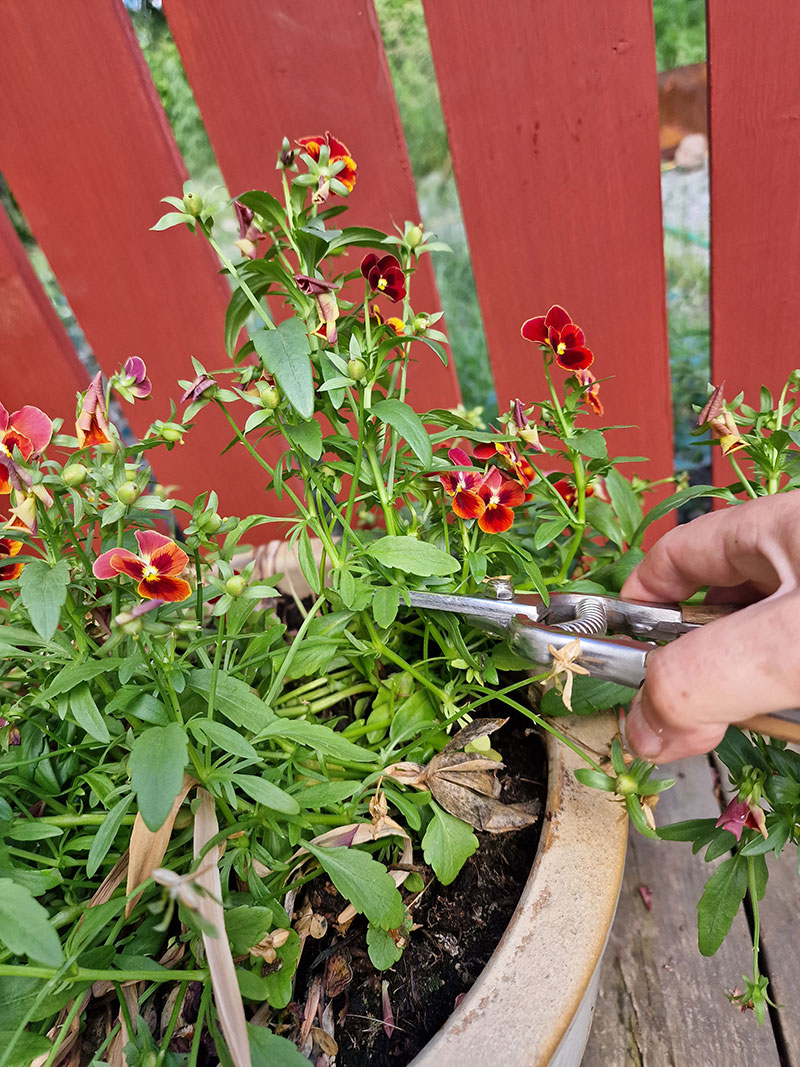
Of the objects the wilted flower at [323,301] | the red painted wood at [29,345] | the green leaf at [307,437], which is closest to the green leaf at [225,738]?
the green leaf at [307,437]

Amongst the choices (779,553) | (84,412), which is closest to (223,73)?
(84,412)

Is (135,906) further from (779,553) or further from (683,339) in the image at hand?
(683,339)

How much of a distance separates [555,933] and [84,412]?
0.57 meters

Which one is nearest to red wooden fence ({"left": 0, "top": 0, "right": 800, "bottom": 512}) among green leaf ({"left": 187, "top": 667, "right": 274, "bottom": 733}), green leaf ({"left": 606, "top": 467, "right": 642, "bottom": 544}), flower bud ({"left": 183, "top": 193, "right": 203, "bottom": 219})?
green leaf ({"left": 606, "top": 467, "right": 642, "bottom": 544})

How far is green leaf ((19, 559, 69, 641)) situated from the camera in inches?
22.4

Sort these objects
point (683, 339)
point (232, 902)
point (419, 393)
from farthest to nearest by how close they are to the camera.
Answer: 1. point (683, 339)
2. point (419, 393)
3. point (232, 902)

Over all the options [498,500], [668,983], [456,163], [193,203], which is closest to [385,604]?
[498,500]

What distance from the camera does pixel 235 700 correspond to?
26.0 inches

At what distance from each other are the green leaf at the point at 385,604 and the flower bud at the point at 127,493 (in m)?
Result: 0.22

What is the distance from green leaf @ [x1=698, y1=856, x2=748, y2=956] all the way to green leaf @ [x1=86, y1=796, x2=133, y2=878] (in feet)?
1.61

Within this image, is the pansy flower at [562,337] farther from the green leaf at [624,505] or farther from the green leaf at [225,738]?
the green leaf at [225,738]

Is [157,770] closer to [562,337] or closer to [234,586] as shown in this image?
[234,586]

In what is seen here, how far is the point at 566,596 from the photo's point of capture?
28.8 inches

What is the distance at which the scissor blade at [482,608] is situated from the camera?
0.69 meters
